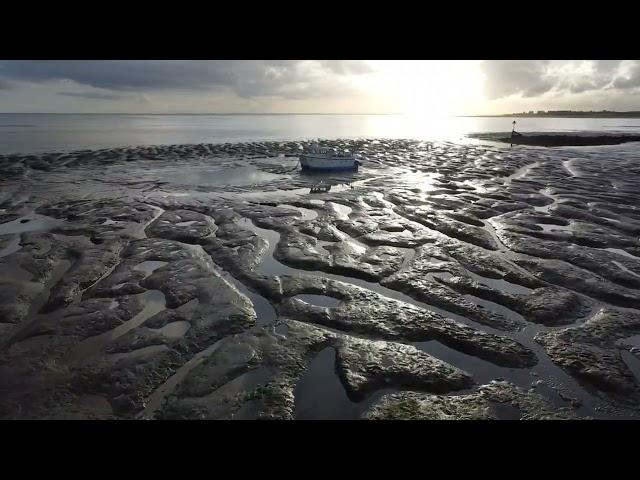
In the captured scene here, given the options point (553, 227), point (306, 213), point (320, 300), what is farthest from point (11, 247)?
point (553, 227)

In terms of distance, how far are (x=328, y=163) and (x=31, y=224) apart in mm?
18915

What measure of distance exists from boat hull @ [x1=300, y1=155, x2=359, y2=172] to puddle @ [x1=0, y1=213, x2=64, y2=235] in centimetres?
1729

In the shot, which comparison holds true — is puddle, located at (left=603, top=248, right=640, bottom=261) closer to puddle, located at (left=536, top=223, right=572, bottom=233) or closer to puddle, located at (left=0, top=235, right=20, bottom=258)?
puddle, located at (left=536, top=223, right=572, bottom=233)

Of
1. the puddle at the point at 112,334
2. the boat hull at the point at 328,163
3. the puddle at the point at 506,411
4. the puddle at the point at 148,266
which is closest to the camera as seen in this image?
the puddle at the point at 506,411

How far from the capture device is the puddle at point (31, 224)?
1384 centimetres

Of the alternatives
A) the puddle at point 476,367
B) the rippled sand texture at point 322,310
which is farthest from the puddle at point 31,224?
the puddle at point 476,367

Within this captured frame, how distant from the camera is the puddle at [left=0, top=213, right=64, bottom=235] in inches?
545

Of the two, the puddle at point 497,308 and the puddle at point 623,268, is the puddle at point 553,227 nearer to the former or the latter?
the puddle at point 623,268

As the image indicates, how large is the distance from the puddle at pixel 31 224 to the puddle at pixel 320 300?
1122 centimetres

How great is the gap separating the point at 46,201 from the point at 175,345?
1684 centimetres

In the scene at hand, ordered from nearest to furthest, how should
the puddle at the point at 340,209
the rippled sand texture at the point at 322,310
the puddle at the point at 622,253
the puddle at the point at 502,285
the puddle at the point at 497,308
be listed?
1. the rippled sand texture at the point at 322,310
2. the puddle at the point at 497,308
3. the puddle at the point at 502,285
4. the puddle at the point at 622,253
5. the puddle at the point at 340,209

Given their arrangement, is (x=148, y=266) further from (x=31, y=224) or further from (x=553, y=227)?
(x=553, y=227)

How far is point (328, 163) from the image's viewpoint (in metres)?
28.0
